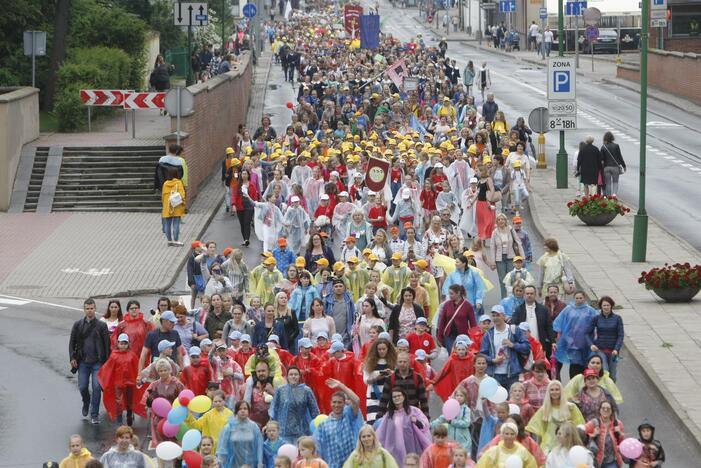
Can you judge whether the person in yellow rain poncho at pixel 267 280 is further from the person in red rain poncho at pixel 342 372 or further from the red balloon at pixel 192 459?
the red balloon at pixel 192 459

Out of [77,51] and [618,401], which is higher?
[77,51]

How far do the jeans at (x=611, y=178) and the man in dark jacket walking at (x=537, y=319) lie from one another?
15757 millimetres

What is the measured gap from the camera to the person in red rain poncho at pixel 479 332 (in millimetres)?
18875

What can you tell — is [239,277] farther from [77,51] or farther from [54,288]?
[77,51]

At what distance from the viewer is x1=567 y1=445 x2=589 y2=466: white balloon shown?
14.0 meters

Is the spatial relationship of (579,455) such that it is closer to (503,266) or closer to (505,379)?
(505,379)

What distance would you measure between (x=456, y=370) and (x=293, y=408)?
2159 millimetres

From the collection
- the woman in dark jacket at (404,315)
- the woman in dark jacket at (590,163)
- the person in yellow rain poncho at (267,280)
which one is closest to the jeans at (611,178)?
the woman in dark jacket at (590,163)

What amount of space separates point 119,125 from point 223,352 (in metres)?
27.8

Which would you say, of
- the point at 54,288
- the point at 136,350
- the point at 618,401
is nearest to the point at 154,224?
the point at 54,288

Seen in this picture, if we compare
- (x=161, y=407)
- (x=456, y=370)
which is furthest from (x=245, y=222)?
(x=161, y=407)

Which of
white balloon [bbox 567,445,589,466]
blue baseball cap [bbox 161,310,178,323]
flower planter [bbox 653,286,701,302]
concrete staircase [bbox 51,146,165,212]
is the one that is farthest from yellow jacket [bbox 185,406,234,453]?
concrete staircase [bbox 51,146,165,212]

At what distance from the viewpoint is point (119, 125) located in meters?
45.2

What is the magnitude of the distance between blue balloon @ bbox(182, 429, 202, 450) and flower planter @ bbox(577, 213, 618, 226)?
19244 millimetres
